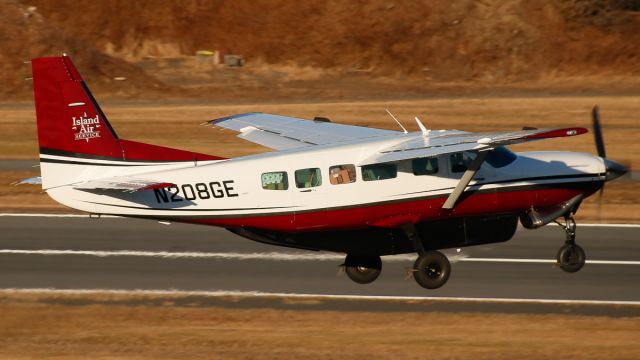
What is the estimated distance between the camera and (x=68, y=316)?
68.5 ft

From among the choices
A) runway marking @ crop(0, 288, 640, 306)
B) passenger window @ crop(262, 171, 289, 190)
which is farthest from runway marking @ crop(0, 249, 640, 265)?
passenger window @ crop(262, 171, 289, 190)

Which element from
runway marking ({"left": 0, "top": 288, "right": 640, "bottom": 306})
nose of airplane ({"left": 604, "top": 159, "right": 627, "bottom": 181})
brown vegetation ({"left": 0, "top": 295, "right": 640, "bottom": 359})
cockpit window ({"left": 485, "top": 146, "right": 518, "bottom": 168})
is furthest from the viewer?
runway marking ({"left": 0, "top": 288, "right": 640, "bottom": 306})

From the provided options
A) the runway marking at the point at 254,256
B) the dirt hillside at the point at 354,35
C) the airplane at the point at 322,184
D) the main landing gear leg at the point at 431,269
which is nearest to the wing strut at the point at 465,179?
the airplane at the point at 322,184

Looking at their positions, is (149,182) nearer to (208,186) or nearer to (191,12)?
(208,186)

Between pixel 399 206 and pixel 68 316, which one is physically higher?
pixel 399 206

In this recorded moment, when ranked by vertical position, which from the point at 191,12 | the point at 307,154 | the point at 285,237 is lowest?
the point at 285,237

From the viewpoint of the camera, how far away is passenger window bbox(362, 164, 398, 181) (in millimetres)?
20500

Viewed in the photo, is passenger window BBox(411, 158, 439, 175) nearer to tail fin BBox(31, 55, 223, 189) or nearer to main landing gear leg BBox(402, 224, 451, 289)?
main landing gear leg BBox(402, 224, 451, 289)

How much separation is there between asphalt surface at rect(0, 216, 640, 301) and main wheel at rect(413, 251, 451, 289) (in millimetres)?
345

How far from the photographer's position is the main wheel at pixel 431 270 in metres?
21.5

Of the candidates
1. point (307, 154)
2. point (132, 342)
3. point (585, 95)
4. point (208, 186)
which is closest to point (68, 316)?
point (132, 342)

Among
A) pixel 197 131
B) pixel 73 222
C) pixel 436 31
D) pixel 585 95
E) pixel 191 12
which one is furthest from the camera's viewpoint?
pixel 191 12

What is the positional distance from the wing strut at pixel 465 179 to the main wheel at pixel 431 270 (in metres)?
1.31

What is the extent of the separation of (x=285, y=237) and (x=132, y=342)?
11.5 feet
